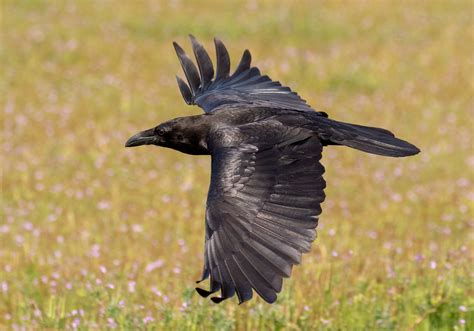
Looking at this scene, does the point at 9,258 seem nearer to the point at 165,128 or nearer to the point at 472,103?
the point at 165,128

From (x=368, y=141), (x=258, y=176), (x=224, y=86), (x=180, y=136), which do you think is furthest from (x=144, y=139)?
(x=368, y=141)

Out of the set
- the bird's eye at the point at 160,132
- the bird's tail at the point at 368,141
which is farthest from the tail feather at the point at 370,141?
the bird's eye at the point at 160,132

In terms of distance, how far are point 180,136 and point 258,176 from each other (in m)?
1.07

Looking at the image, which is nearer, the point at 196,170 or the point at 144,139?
the point at 144,139

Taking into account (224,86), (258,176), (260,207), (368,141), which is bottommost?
(260,207)

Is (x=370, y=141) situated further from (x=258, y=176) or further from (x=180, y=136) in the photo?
(x=180, y=136)

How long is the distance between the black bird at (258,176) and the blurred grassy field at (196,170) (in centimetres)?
68

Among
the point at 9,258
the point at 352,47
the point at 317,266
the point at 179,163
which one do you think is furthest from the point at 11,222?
the point at 352,47

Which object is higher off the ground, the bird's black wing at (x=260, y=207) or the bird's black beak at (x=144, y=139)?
the bird's black beak at (x=144, y=139)

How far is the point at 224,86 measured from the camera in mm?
6852

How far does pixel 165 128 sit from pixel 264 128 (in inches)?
31.8

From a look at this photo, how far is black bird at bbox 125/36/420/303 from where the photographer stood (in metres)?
4.38

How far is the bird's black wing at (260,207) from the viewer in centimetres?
433

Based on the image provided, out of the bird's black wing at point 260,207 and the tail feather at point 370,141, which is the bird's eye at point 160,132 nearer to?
the bird's black wing at point 260,207
